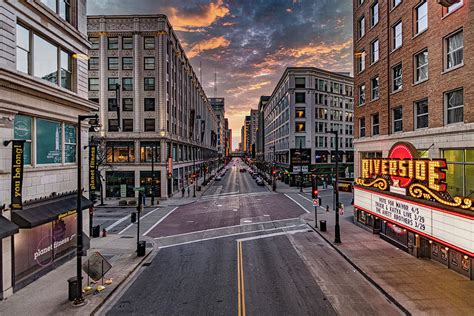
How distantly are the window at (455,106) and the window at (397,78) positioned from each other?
4.76m

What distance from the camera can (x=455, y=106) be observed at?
14766mm

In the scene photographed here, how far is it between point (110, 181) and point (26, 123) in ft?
101

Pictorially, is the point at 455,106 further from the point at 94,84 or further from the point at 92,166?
the point at 94,84

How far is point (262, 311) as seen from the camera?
34.6 ft

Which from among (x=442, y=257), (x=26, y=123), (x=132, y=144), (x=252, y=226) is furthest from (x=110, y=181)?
(x=442, y=257)

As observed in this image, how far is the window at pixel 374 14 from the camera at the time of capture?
2331cm

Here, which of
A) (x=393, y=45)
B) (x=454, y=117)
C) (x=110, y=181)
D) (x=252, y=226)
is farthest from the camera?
(x=110, y=181)

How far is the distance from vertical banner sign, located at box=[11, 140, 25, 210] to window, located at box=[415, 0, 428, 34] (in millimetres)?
23269

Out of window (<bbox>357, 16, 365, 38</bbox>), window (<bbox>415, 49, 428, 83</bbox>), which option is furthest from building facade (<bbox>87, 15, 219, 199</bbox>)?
window (<bbox>415, 49, 428, 83</bbox>)

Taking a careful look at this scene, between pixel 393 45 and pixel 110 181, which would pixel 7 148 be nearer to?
pixel 393 45

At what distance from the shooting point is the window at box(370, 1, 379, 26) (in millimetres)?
23312

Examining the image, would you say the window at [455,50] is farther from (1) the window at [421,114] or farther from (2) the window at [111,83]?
(2) the window at [111,83]

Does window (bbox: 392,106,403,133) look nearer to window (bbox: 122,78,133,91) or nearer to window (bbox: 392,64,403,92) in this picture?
window (bbox: 392,64,403,92)

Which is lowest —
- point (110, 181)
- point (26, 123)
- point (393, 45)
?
point (110, 181)
